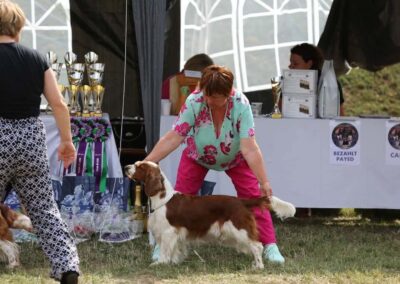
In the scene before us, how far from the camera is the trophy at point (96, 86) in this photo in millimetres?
5586

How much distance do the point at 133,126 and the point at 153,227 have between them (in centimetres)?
213

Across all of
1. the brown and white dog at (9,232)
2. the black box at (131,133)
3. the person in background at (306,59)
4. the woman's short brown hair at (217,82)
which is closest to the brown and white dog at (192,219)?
the woman's short brown hair at (217,82)

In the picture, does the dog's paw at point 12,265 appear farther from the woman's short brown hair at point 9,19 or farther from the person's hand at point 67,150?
the woman's short brown hair at point 9,19

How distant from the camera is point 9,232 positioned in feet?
14.9

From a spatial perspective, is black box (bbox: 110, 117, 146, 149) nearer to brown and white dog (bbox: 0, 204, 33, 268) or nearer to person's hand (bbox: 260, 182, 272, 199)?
brown and white dog (bbox: 0, 204, 33, 268)

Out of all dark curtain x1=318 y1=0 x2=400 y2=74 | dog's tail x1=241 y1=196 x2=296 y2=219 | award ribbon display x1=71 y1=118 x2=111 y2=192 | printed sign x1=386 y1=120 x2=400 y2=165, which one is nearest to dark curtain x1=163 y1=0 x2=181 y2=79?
dark curtain x1=318 y1=0 x2=400 y2=74

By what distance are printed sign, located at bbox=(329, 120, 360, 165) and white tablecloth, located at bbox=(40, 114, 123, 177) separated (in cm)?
157

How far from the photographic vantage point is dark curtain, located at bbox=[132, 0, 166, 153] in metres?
5.31

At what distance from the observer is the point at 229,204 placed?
14.8ft

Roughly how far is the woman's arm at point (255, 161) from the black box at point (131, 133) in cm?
222

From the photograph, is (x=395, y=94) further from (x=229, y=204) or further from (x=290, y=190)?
(x=229, y=204)

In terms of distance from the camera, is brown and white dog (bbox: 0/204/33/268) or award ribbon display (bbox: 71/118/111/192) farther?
award ribbon display (bbox: 71/118/111/192)

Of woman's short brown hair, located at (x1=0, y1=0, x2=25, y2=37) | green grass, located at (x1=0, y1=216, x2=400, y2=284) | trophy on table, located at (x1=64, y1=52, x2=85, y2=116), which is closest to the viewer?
woman's short brown hair, located at (x1=0, y1=0, x2=25, y2=37)

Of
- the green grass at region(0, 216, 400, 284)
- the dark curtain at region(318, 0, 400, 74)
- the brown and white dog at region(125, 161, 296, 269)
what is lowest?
the green grass at region(0, 216, 400, 284)
